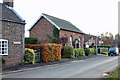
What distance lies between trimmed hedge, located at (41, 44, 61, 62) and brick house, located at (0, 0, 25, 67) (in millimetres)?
3244

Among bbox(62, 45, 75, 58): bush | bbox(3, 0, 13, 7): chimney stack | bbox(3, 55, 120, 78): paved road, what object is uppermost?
bbox(3, 0, 13, 7): chimney stack

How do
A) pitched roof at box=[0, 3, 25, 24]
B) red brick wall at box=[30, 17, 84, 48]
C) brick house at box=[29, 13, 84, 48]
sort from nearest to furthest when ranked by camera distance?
pitched roof at box=[0, 3, 25, 24] < brick house at box=[29, 13, 84, 48] < red brick wall at box=[30, 17, 84, 48]

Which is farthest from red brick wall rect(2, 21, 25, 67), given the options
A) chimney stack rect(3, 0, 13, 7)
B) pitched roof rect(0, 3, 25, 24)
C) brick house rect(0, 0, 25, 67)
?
chimney stack rect(3, 0, 13, 7)

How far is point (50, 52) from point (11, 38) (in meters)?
5.97

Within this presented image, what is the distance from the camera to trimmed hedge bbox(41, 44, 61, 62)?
19.2 metres

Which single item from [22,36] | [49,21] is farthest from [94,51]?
[22,36]

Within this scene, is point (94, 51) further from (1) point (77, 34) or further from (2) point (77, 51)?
(2) point (77, 51)

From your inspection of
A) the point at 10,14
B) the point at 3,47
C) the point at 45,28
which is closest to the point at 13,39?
the point at 3,47

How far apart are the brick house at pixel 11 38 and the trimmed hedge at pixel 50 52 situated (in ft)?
10.6

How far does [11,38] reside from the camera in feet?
51.6

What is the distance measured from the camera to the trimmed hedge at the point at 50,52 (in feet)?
63.1

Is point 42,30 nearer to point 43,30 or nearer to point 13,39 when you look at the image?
point 43,30

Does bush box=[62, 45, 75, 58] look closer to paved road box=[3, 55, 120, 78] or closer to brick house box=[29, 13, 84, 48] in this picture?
brick house box=[29, 13, 84, 48]

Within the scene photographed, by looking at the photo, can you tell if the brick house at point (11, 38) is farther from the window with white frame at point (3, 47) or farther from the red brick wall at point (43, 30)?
the red brick wall at point (43, 30)
